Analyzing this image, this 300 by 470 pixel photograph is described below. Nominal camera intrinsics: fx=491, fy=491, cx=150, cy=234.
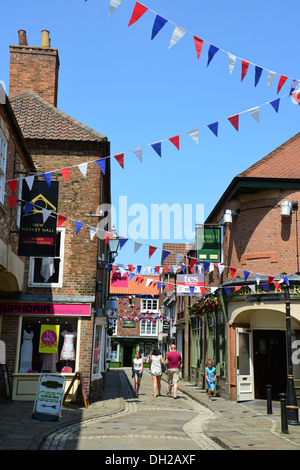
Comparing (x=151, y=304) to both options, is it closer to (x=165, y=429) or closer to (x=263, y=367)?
(x=263, y=367)

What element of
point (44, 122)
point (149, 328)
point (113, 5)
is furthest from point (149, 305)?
point (113, 5)

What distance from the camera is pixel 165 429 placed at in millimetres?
10578

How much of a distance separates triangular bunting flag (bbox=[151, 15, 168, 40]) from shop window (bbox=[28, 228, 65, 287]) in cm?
928

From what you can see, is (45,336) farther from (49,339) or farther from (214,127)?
(214,127)

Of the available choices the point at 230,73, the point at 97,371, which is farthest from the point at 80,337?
the point at 230,73

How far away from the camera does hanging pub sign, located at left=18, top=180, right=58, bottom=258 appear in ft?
42.5

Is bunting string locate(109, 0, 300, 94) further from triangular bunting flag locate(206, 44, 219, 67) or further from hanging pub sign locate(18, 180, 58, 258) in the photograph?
hanging pub sign locate(18, 180, 58, 258)

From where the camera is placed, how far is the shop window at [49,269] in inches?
606

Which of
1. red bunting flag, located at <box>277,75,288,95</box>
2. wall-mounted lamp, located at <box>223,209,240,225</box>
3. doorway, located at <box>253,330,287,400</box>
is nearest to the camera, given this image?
red bunting flag, located at <box>277,75,288,95</box>

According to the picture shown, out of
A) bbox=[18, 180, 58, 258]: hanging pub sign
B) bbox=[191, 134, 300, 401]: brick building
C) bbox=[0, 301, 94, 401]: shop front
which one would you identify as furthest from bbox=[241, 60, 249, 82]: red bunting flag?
bbox=[0, 301, 94, 401]: shop front

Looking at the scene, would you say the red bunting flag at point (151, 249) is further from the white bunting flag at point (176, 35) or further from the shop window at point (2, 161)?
the white bunting flag at point (176, 35)

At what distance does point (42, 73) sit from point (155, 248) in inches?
359

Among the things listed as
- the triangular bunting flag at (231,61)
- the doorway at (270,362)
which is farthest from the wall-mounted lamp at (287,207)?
the triangular bunting flag at (231,61)

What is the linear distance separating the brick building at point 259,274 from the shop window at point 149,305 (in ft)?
120
